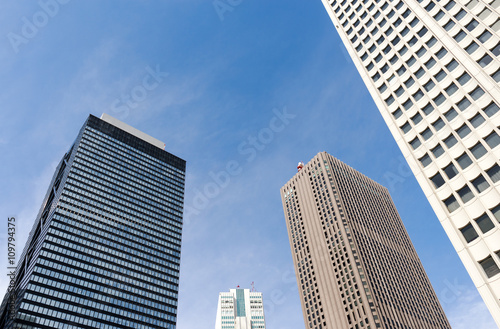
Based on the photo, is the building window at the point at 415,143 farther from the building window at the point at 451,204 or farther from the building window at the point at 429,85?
the building window at the point at 451,204

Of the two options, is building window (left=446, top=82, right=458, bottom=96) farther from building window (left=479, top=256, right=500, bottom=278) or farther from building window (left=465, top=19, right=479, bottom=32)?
building window (left=479, top=256, right=500, bottom=278)

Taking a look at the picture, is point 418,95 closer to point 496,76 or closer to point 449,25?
point 496,76

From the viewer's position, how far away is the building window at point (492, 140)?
143 feet

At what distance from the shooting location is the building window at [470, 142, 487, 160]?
44666mm

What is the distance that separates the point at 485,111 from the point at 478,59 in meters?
8.50

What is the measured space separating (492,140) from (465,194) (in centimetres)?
710

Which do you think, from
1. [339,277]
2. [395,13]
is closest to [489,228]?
[395,13]

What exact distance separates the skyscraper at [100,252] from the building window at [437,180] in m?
130

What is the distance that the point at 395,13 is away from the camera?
68.2 metres

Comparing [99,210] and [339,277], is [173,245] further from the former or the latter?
[339,277]

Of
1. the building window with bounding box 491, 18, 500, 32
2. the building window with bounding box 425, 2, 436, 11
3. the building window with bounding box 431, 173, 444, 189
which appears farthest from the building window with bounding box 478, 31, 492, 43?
the building window with bounding box 431, 173, 444, 189

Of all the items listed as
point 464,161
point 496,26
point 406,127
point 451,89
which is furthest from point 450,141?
point 496,26

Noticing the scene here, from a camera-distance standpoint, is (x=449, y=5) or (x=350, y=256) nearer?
(x=449, y=5)

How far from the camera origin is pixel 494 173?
42.5 m
